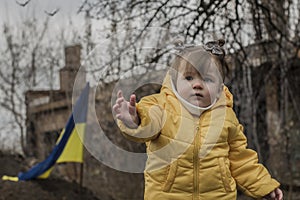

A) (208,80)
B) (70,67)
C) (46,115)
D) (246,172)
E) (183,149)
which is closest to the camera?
(183,149)

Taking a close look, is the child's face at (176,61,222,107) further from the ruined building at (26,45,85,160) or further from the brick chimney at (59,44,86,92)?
the ruined building at (26,45,85,160)

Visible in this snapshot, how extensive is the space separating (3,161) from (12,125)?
5530 mm

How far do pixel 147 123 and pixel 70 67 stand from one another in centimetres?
997

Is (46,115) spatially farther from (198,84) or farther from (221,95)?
(198,84)

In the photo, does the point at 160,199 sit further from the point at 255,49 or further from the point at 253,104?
the point at 253,104

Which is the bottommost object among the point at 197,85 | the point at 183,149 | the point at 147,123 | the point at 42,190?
the point at 42,190

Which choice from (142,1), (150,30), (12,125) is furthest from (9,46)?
(150,30)

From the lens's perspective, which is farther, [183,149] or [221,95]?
[221,95]

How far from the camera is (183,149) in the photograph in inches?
106

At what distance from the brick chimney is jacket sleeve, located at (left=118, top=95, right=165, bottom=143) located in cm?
724

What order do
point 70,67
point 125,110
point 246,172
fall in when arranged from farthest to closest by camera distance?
1. point 70,67
2. point 246,172
3. point 125,110

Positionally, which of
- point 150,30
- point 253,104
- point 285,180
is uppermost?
point 150,30

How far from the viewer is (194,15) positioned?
721 centimetres

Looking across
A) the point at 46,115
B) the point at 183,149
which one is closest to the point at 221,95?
the point at 183,149
